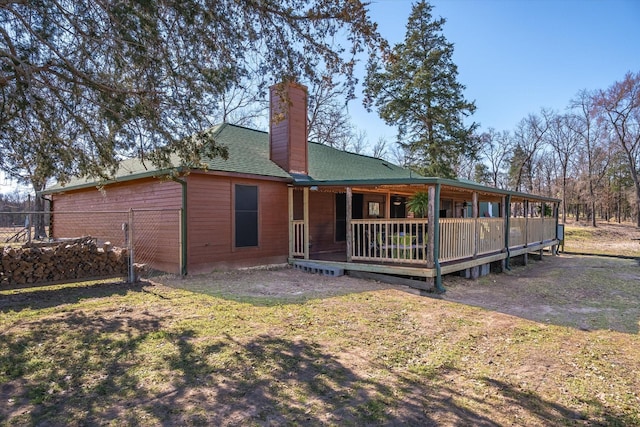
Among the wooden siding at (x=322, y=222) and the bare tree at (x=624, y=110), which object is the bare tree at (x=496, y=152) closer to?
the bare tree at (x=624, y=110)

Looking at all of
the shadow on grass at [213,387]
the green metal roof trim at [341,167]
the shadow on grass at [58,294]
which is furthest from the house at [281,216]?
the shadow on grass at [213,387]

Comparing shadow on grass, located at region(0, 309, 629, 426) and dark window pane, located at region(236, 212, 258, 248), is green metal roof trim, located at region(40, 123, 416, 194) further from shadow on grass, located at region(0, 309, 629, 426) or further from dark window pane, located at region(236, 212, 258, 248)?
shadow on grass, located at region(0, 309, 629, 426)

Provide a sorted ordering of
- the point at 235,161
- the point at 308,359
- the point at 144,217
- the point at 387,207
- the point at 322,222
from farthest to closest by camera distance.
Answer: the point at 387,207 → the point at 322,222 → the point at 144,217 → the point at 235,161 → the point at 308,359

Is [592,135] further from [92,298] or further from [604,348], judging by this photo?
[92,298]

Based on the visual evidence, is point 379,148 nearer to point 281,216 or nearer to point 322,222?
point 322,222

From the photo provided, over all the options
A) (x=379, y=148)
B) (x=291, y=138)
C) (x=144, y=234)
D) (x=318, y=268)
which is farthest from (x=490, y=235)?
(x=379, y=148)

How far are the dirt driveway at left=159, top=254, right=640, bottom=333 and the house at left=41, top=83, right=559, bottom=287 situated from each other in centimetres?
59

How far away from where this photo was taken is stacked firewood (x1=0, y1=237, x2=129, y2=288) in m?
Answer: 6.70

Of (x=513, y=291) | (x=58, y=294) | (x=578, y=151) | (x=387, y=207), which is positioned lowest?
(x=513, y=291)

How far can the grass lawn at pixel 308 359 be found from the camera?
292 cm

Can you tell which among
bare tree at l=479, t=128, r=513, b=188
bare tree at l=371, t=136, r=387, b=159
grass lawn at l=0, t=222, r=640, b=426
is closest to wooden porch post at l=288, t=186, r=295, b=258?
grass lawn at l=0, t=222, r=640, b=426

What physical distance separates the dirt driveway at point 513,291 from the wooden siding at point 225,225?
43cm

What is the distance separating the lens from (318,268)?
9.89 metres

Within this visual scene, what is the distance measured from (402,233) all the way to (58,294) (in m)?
7.95
